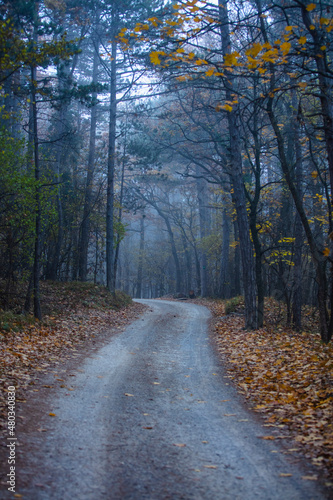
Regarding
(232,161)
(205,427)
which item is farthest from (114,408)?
(232,161)

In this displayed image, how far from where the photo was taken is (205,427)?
495 centimetres

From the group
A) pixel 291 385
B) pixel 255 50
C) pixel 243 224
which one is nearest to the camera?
pixel 255 50

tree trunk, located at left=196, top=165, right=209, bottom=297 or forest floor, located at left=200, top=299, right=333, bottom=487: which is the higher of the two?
tree trunk, located at left=196, top=165, right=209, bottom=297

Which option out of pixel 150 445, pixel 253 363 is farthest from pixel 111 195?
pixel 150 445

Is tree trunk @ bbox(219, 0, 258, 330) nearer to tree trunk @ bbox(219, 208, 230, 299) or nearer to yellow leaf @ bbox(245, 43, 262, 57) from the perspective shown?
yellow leaf @ bbox(245, 43, 262, 57)

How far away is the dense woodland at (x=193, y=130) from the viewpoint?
7.04 m

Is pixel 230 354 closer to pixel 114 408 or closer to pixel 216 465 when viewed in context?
pixel 114 408

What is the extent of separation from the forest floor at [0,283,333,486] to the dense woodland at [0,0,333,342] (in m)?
1.21

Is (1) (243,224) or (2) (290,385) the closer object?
(2) (290,385)

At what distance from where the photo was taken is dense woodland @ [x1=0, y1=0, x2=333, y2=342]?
7.04 metres

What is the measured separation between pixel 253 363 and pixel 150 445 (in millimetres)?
4308

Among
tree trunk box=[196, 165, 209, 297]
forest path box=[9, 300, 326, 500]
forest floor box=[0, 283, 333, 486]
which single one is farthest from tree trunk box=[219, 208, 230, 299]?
forest path box=[9, 300, 326, 500]

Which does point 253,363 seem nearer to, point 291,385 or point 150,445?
point 291,385

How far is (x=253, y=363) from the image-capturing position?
26.6 feet
